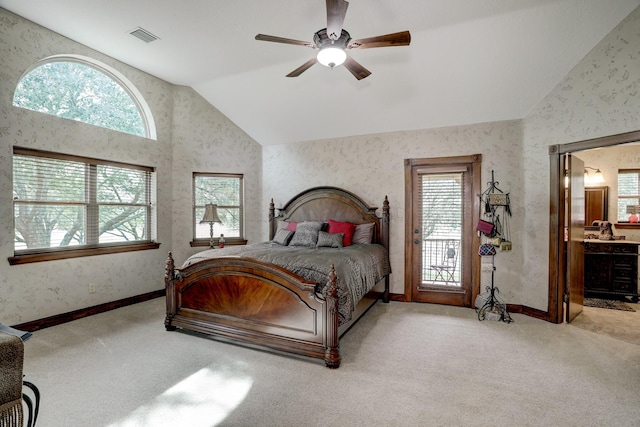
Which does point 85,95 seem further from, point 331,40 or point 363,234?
point 363,234

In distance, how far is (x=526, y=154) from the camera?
4012mm

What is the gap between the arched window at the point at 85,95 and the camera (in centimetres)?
359

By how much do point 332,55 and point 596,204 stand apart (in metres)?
5.33

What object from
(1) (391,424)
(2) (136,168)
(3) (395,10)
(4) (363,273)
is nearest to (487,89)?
(3) (395,10)

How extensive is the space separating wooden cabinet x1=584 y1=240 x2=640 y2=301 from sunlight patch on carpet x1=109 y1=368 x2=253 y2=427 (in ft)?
17.2

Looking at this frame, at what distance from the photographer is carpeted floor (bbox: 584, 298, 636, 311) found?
4286mm

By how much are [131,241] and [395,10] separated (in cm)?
446

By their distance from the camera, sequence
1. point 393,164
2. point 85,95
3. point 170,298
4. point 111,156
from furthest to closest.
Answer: point 393,164 < point 111,156 < point 85,95 < point 170,298

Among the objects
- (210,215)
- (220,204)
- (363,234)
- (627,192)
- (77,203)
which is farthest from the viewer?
(220,204)

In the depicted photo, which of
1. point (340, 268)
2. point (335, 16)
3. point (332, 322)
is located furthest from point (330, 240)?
point (335, 16)

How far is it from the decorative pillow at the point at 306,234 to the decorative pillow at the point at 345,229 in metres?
0.19

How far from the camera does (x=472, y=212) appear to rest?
4312 mm

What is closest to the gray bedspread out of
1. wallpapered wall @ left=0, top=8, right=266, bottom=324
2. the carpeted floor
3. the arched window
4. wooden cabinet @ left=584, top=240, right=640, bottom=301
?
wallpapered wall @ left=0, top=8, right=266, bottom=324

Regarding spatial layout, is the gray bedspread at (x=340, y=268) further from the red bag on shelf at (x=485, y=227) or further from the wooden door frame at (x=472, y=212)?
the red bag on shelf at (x=485, y=227)
